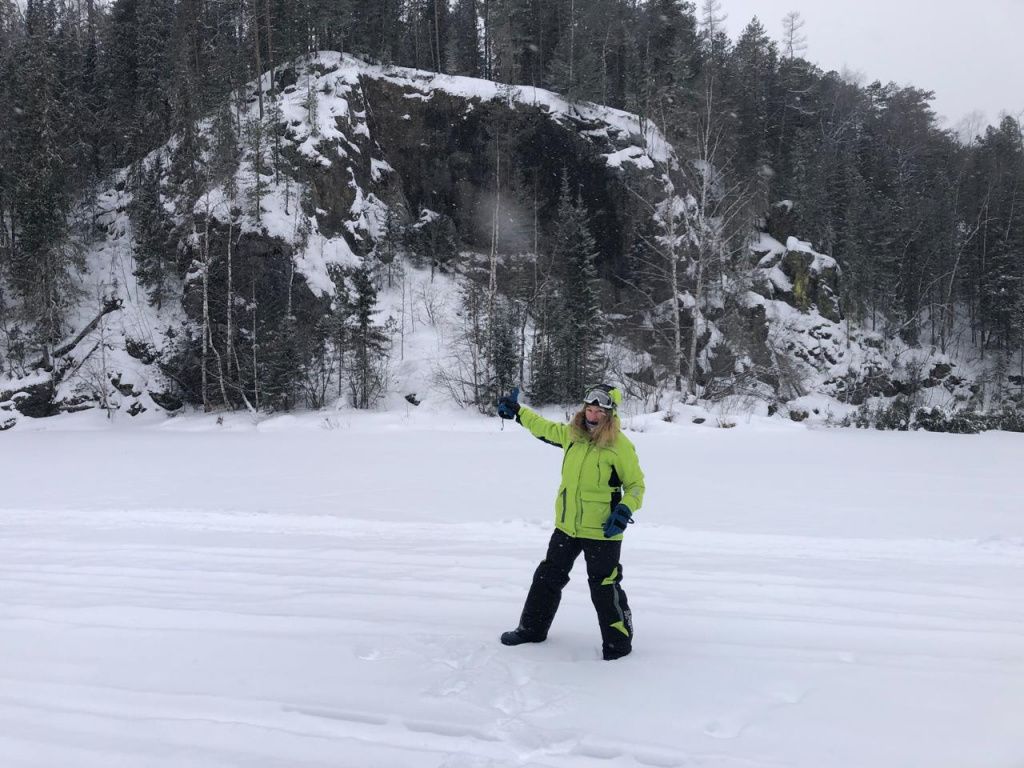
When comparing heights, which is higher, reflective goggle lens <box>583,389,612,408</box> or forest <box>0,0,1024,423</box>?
forest <box>0,0,1024,423</box>

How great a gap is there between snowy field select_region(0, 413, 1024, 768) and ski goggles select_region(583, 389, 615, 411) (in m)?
1.68

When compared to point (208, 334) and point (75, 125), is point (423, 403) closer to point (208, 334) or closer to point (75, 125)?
point (208, 334)

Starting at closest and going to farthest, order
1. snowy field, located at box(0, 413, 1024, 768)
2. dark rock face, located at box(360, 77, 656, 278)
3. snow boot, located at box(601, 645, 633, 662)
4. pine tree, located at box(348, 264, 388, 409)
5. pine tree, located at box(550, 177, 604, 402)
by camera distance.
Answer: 1. snowy field, located at box(0, 413, 1024, 768)
2. snow boot, located at box(601, 645, 633, 662)
3. pine tree, located at box(348, 264, 388, 409)
4. pine tree, located at box(550, 177, 604, 402)
5. dark rock face, located at box(360, 77, 656, 278)

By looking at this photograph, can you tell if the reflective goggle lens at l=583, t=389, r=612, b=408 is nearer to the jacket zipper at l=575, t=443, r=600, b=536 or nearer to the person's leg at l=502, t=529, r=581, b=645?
the jacket zipper at l=575, t=443, r=600, b=536

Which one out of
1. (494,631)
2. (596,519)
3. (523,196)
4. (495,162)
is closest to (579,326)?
(523,196)

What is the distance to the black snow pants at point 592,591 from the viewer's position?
12.5 feet

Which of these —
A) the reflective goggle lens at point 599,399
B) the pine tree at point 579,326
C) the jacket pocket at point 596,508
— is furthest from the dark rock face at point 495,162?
the jacket pocket at point 596,508

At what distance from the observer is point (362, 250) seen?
92.2 feet

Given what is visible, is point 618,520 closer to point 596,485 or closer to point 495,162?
point 596,485

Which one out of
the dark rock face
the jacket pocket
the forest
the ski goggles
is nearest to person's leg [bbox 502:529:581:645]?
the jacket pocket

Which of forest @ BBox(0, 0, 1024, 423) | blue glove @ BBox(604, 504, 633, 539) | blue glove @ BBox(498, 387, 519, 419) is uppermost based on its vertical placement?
forest @ BBox(0, 0, 1024, 423)

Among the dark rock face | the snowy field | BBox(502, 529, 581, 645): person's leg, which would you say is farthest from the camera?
the dark rock face

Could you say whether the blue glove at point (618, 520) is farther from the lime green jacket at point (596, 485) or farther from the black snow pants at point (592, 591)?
the black snow pants at point (592, 591)

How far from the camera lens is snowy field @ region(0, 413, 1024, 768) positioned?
Result: 300 cm
